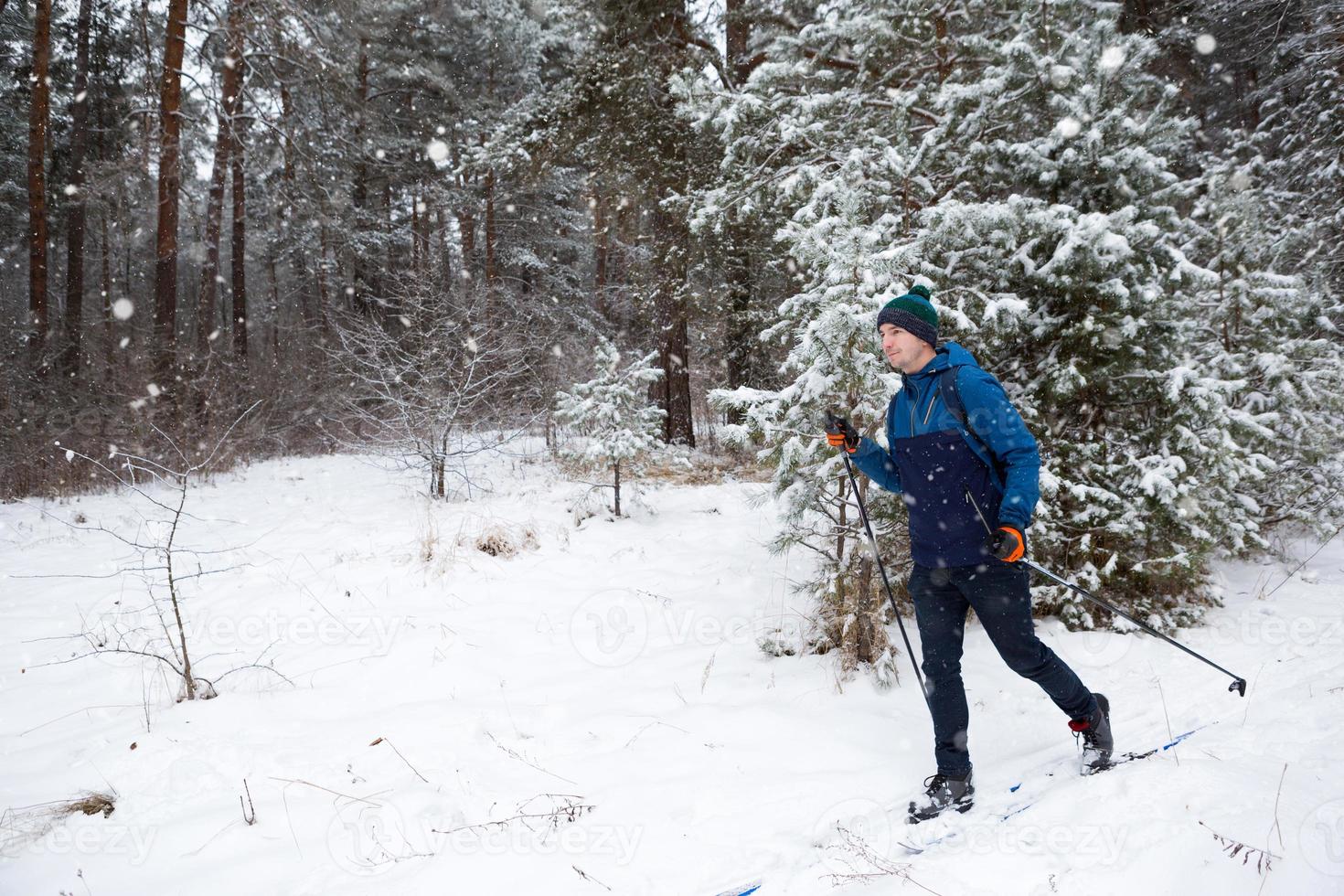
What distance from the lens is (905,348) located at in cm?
287

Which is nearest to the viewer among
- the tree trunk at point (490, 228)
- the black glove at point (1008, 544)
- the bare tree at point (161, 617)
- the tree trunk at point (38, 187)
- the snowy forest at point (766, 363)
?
the black glove at point (1008, 544)

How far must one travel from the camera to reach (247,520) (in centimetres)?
799

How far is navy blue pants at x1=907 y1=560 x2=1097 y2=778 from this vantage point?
272 centimetres

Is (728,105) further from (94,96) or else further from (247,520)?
(94,96)

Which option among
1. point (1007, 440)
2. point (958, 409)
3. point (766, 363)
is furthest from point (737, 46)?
point (1007, 440)

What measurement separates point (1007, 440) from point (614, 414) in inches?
216

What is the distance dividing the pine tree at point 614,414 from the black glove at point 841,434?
4435 mm

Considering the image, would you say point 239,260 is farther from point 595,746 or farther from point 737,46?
point 595,746

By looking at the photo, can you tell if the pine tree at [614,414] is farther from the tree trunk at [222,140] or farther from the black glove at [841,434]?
the tree trunk at [222,140]

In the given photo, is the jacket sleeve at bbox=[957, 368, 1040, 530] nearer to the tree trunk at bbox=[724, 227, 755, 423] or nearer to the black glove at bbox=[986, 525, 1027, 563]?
the black glove at bbox=[986, 525, 1027, 563]

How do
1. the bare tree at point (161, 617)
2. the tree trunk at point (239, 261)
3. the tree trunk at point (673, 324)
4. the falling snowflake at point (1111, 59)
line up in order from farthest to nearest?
the tree trunk at point (239, 261) < the tree trunk at point (673, 324) < the falling snowflake at point (1111, 59) < the bare tree at point (161, 617)

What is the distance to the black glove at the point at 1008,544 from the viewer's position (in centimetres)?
249

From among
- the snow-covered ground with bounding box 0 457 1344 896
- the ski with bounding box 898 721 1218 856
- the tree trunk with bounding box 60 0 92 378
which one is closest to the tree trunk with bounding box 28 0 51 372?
the tree trunk with bounding box 60 0 92 378

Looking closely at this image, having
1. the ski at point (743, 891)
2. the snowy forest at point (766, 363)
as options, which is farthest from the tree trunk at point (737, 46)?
the ski at point (743, 891)
